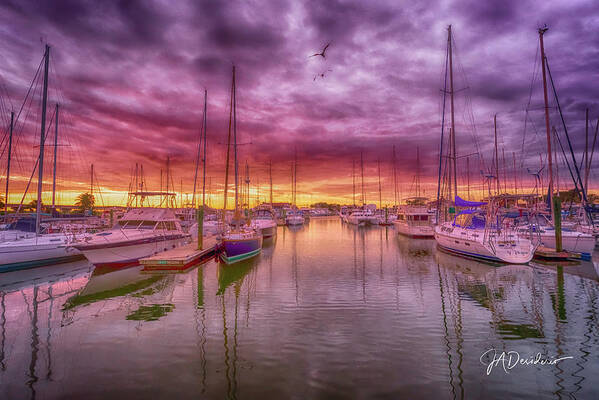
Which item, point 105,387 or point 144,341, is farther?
point 144,341

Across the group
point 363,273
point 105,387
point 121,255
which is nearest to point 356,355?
point 105,387

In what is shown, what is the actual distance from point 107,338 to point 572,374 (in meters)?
→ 11.5

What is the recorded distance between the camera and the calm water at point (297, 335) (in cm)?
597

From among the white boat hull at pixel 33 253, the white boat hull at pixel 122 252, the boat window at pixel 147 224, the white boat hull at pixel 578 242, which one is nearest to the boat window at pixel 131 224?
the boat window at pixel 147 224

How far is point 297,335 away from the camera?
332 inches

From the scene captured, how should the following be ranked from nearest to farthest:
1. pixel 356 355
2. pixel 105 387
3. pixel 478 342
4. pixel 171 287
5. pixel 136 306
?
1. pixel 105 387
2. pixel 356 355
3. pixel 478 342
4. pixel 136 306
5. pixel 171 287

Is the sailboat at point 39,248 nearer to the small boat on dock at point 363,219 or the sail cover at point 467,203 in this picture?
the sail cover at point 467,203

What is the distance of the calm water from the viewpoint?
19.6 ft

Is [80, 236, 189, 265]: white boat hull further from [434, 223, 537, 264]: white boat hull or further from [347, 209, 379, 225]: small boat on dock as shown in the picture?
[347, 209, 379, 225]: small boat on dock

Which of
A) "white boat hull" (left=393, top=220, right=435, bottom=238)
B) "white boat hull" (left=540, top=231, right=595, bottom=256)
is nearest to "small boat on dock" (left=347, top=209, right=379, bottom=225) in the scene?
"white boat hull" (left=393, top=220, right=435, bottom=238)

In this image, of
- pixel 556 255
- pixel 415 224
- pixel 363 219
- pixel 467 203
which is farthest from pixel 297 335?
pixel 363 219

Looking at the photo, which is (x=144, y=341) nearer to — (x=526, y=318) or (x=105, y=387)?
(x=105, y=387)

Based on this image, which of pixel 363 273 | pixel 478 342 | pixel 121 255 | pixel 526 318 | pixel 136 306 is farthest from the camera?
pixel 121 255

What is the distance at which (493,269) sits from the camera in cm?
1741
